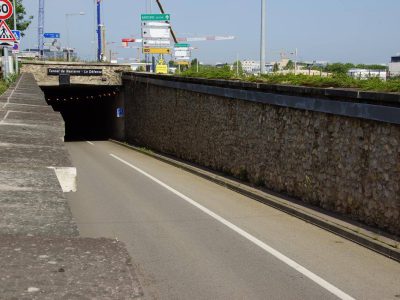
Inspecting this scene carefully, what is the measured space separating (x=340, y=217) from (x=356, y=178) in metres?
0.93

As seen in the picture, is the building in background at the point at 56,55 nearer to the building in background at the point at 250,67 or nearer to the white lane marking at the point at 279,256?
the building in background at the point at 250,67

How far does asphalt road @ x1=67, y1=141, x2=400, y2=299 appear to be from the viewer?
686 cm

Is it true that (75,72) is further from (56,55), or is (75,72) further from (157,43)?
(56,55)

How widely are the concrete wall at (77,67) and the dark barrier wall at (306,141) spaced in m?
17.5

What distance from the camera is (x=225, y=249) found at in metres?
8.88

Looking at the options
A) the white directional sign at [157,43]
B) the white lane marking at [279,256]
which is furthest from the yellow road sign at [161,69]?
the white lane marking at [279,256]

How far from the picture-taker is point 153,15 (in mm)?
38688

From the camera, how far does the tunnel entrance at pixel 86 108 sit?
153ft

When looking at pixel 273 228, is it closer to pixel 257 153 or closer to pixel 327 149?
pixel 327 149

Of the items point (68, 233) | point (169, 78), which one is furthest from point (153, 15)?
A: point (68, 233)

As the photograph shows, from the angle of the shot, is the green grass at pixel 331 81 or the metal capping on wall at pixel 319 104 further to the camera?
the green grass at pixel 331 81

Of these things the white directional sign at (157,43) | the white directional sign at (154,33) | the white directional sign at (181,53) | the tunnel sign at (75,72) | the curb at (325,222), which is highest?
the white directional sign at (154,33)

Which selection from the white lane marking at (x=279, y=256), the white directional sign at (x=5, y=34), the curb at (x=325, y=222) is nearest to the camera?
the white lane marking at (x=279, y=256)

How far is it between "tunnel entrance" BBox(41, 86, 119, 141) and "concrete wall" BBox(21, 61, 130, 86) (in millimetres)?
1697
